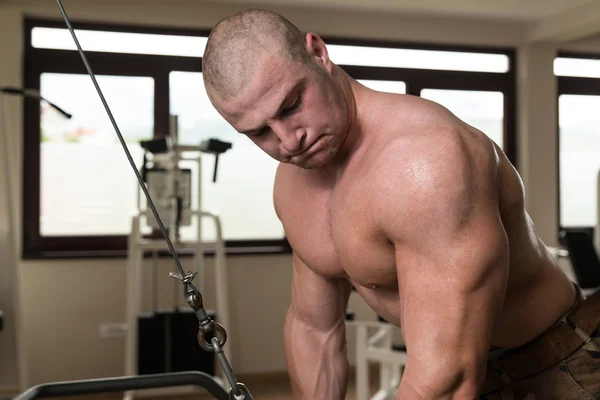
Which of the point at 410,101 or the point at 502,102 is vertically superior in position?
the point at 502,102

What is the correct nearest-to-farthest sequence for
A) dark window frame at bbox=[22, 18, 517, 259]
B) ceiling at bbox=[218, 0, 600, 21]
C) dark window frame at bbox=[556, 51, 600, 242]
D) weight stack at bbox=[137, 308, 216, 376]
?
weight stack at bbox=[137, 308, 216, 376]
dark window frame at bbox=[22, 18, 517, 259]
ceiling at bbox=[218, 0, 600, 21]
dark window frame at bbox=[556, 51, 600, 242]

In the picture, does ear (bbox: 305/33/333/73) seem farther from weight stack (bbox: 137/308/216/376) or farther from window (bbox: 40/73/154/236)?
window (bbox: 40/73/154/236)

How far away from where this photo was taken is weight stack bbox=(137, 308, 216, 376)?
374cm

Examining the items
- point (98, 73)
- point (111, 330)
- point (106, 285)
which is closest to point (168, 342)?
point (111, 330)

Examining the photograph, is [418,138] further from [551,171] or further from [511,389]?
[551,171]

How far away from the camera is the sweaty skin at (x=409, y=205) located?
72 cm

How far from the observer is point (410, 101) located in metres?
0.84

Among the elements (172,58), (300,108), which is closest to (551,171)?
(172,58)

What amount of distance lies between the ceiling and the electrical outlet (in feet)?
6.71

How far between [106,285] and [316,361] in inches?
129

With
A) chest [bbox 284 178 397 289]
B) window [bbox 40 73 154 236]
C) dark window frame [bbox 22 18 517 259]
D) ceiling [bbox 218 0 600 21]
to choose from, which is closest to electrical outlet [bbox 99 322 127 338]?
dark window frame [bbox 22 18 517 259]

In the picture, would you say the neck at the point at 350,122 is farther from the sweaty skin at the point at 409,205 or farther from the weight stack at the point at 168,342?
the weight stack at the point at 168,342

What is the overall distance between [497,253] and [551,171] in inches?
175

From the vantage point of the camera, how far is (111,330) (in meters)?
3.97
